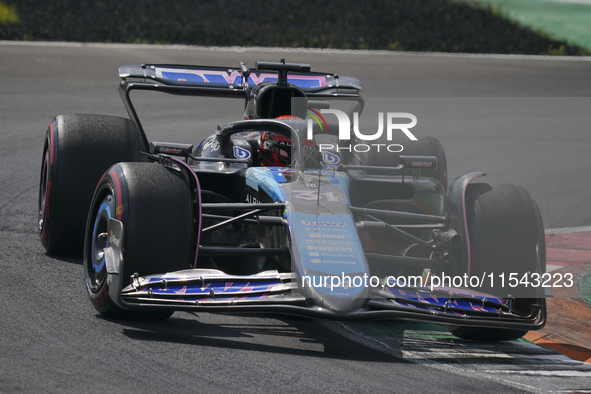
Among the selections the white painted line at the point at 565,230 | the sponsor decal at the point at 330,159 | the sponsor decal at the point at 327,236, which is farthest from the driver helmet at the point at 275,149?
the white painted line at the point at 565,230

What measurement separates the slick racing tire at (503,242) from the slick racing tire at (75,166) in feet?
8.23

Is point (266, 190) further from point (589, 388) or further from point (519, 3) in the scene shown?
point (519, 3)

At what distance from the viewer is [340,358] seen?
4.07m

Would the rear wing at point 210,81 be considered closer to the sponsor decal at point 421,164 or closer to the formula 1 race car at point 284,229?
the formula 1 race car at point 284,229

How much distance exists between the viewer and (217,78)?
7.13 meters

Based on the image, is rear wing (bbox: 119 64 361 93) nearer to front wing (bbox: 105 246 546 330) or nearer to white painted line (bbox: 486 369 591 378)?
front wing (bbox: 105 246 546 330)

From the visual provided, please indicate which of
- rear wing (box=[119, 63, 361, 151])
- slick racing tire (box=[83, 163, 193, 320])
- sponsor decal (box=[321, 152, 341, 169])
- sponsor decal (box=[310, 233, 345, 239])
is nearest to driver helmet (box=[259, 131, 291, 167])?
sponsor decal (box=[321, 152, 341, 169])

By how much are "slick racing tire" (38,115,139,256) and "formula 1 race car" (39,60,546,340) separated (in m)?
0.01

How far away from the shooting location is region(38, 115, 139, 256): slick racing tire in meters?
5.54

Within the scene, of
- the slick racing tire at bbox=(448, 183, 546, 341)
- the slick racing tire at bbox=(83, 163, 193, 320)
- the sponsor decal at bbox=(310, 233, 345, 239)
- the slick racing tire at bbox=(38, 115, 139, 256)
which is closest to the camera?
the slick racing tire at bbox=(83, 163, 193, 320)

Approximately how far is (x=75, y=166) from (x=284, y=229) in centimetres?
177

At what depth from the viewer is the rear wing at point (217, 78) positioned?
6945 mm

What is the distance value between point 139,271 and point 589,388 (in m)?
2.43

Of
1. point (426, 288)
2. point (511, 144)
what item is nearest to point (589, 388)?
point (426, 288)
